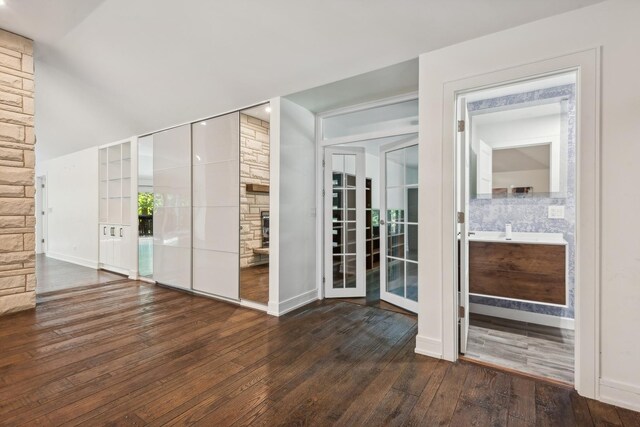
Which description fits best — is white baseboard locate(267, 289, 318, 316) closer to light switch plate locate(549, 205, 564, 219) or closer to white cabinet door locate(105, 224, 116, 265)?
light switch plate locate(549, 205, 564, 219)

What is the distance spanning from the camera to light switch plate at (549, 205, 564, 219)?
9.53 ft

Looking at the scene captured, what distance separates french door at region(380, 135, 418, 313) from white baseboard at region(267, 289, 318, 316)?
2.79 ft

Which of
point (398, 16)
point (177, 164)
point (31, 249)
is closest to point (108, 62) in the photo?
point (177, 164)

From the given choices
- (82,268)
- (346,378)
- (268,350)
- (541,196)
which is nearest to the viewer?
(346,378)

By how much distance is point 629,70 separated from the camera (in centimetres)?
171

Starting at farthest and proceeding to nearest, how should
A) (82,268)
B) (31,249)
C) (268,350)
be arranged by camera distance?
(82,268) → (31,249) → (268,350)

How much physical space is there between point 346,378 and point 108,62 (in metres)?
4.03

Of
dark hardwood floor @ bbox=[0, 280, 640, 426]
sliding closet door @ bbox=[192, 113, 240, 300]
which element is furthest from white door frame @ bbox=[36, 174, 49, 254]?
sliding closet door @ bbox=[192, 113, 240, 300]

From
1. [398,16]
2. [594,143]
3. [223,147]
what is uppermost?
[398,16]

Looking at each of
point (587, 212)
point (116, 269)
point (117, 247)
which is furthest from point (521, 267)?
point (116, 269)

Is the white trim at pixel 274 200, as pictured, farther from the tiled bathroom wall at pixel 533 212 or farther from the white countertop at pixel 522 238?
the tiled bathroom wall at pixel 533 212

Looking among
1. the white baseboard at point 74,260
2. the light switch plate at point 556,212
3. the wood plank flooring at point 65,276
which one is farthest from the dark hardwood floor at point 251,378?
the white baseboard at point 74,260

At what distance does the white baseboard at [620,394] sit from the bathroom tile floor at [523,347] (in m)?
0.21

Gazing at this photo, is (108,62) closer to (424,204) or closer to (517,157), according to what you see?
(424,204)
